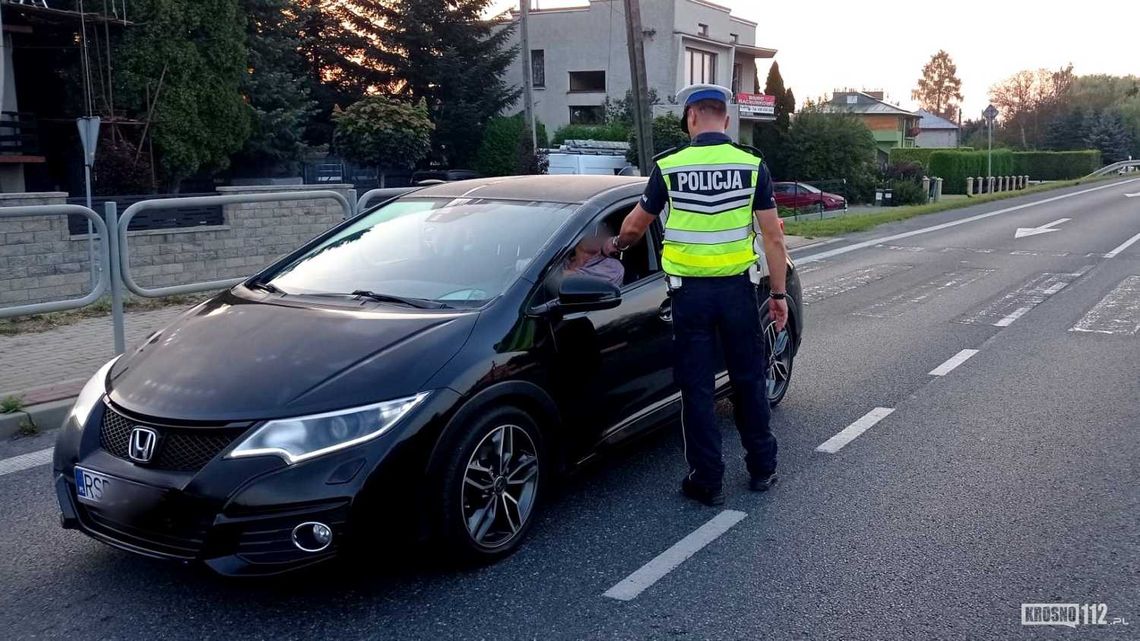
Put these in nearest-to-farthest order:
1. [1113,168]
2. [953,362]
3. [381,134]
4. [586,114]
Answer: [953,362] → [381,134] → [586,114] → [1113,168]

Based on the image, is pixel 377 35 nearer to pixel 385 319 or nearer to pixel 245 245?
pixel 245 245

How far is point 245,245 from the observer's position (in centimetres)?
1180

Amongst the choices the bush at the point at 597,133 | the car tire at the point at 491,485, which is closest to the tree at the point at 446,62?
the bush at the point at 597,133

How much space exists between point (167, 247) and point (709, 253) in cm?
833

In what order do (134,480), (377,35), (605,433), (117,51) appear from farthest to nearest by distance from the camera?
(377,35), (117,51), (605,433), (134,480)

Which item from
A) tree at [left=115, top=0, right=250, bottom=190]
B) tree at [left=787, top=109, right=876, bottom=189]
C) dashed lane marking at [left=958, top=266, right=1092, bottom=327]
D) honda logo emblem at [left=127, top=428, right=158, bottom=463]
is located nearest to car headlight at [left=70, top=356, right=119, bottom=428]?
honda logo emblem at [left=127, top=428, right=158, bottom=463]

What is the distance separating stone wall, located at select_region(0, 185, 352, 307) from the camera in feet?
26.1

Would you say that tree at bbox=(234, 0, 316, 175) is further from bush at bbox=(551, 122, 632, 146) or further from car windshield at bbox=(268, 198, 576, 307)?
car windshield at bbox=(268, 198, 576, 307)

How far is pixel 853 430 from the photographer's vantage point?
6289 mm

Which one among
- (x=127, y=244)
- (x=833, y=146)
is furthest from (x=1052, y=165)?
(x=127, y=244)

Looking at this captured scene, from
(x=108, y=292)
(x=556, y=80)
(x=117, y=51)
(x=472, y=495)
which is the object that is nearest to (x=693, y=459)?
(x=472, y=495)

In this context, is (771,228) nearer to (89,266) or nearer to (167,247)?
(89,266)

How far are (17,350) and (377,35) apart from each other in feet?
100

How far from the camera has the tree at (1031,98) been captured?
331 feet
